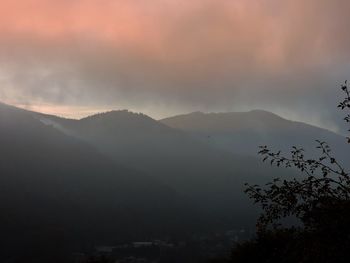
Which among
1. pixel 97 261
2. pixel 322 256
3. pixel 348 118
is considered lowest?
pixel 97 261

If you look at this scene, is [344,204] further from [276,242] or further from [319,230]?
[276,242]

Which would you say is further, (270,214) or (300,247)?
(270,214)

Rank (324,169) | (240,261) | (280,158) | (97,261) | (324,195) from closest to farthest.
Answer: (324,195)
(324,169)
(280,158)
(240,261)
(97,261)

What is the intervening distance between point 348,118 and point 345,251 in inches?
200

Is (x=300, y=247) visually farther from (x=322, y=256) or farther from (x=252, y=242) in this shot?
(x=252, y=242)

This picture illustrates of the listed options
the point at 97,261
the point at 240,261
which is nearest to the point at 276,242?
the point at 240,261

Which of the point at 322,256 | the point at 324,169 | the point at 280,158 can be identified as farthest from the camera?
the point at 280,158

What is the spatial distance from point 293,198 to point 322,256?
2158mm

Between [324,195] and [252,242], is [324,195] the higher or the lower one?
the higher one

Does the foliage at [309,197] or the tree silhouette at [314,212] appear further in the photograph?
the foliage at [309,197]

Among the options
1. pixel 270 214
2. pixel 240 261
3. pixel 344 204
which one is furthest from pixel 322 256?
pixel 240 261

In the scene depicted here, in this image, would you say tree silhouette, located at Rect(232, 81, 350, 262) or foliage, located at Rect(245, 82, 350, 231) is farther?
foliage, located at Rect(245, 82, 350, 231)

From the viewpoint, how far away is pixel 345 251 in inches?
547

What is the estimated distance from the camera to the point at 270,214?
16.4m
